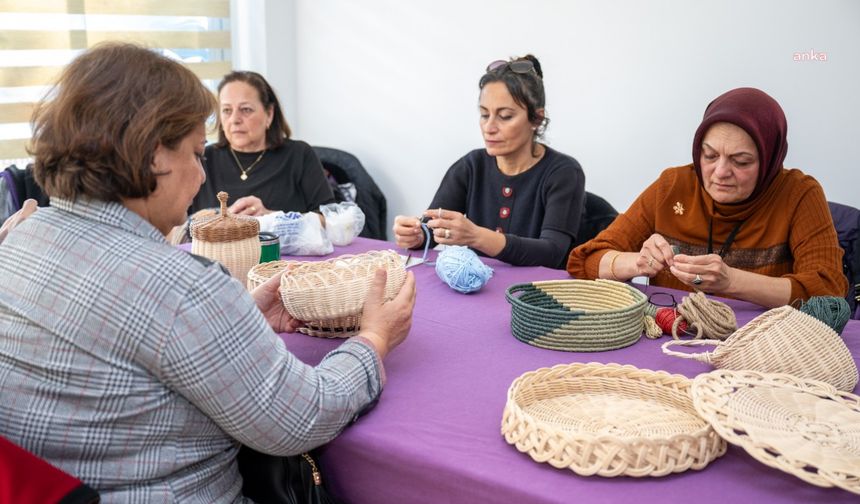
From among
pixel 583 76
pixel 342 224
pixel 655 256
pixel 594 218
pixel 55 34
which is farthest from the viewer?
pixel 55 34

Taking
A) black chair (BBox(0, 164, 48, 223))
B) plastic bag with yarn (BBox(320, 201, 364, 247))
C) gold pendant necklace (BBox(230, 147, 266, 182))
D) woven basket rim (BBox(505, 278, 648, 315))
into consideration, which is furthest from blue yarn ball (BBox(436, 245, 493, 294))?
black chair (BBox(0, 164, 48, 223))

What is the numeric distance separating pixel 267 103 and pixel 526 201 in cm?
116

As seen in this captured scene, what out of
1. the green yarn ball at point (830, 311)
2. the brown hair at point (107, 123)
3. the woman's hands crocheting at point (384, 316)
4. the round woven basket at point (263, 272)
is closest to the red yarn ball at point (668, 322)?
the green yarn ball at point (830, 311)

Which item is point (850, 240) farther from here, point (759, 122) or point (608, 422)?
point (608, 422)

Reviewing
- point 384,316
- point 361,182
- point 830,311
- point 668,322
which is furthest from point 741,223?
point 361,182

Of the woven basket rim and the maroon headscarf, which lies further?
the maroon headscarf

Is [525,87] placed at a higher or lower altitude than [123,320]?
higher

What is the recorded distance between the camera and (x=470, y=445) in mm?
1252

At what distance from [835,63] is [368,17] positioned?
235 centimetres

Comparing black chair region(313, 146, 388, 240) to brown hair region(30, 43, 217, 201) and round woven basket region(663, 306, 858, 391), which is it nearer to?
round woven basket region(663, 306, 858, 391)

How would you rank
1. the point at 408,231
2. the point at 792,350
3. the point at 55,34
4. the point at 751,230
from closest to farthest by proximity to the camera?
1. the point at 792,350
2. the point at 751,230
3. the point at 408,231
4. the point at 55,34

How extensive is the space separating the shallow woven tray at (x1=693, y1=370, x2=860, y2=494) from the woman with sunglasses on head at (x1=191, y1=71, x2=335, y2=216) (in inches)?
85.6

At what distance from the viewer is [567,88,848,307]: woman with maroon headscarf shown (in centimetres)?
198

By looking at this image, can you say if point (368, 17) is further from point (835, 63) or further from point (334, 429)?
point (334, 429)
